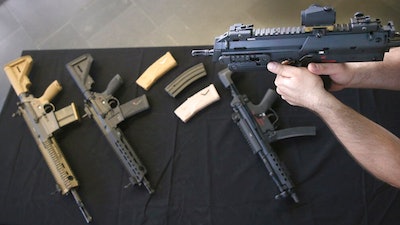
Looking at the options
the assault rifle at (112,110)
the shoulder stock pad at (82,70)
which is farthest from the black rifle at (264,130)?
the shoulder stock pad at (82,70)

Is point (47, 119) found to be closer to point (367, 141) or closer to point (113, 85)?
point (113, 85)

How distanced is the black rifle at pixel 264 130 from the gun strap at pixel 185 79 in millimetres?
205

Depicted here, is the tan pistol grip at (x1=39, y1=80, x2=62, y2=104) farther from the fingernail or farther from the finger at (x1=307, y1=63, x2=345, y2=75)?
the finger at (x1=307, y1=63, x2=345, y2=75)

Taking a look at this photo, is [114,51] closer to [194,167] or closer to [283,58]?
[194,167]

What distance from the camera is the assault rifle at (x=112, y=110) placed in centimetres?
274

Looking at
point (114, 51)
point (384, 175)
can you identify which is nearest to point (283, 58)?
point (384, 175)

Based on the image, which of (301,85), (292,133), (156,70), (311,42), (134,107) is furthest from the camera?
(156,70)

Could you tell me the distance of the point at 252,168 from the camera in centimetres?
270

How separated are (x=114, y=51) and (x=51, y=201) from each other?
1.35 metres

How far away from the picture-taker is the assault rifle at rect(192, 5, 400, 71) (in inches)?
72.7

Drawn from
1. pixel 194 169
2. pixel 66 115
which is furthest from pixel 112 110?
pixel 194 169

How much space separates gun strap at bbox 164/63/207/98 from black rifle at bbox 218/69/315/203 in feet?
0.67

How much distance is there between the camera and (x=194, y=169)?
275 centimetres

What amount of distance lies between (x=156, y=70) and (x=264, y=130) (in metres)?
1.02
